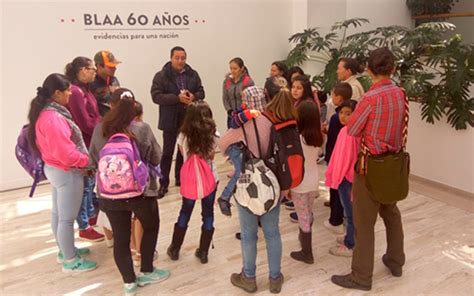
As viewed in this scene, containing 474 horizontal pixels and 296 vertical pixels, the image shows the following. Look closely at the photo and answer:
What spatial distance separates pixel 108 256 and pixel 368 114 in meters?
2.29

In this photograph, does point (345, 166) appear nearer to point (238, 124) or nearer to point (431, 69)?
point (238, 124)

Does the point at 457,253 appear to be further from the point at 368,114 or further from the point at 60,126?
the point at 60,126

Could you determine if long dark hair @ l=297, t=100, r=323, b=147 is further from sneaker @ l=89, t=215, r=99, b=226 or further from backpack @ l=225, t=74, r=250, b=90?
sneaker @ l=89, t=215, r=99, b=226

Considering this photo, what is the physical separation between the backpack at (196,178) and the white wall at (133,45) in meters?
2.96

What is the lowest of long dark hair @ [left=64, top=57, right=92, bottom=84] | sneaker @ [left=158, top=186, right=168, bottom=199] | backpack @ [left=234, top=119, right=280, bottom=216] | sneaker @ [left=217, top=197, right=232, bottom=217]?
sneaker @ [left=158, top=186, right=168, bottom=199]

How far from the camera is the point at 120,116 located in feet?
8.35

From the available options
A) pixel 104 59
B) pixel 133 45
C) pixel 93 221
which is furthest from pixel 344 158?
pixel 133 45

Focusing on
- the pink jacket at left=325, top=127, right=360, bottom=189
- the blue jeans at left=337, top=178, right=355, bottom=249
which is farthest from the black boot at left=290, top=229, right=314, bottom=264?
the pink jacket at left=325, top=127, right=360, bottom=189

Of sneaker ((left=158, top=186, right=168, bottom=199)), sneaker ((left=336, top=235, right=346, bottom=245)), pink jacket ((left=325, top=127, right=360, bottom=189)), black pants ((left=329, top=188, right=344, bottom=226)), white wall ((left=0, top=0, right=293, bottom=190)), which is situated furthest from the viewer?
white wall ((left=0, top=0, right=293, bottom=190))

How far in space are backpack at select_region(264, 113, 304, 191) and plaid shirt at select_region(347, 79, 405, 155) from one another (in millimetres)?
358

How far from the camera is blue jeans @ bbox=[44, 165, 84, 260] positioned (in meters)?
2.93

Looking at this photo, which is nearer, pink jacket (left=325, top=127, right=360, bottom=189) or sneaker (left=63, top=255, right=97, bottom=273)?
pink jacket (left=325, top=127, right=360, bottom=189)

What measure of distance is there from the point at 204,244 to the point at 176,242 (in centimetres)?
22

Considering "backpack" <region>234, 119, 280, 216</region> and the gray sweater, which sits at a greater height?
the gray sweater
